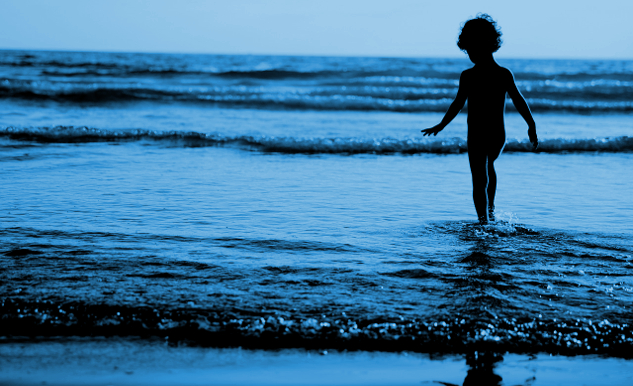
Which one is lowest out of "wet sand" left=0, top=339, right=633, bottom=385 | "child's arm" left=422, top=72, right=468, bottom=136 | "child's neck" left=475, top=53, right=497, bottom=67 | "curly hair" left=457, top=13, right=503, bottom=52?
"wet sand" left=0, top=339, right=633, bottom=385

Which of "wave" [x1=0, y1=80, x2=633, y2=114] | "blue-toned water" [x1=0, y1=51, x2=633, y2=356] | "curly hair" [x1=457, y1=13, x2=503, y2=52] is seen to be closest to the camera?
"blue-toned water" [x1=0, y1=51, x2=633, y2=356]

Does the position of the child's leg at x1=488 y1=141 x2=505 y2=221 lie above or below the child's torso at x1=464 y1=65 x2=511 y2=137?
below

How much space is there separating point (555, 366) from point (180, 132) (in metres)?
7.41

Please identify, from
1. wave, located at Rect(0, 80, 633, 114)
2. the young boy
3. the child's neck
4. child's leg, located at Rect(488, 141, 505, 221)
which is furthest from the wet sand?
wave, located at Rect(0, 80, 633, 114)

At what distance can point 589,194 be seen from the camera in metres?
5.43

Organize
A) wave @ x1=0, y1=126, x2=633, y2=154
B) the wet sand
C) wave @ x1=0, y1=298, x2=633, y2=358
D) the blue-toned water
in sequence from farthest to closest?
wave @ x1=0, y1=126, x2=633, y2=154
the blue-toned water
wave @ x1=0, y1=298, x2=633, y2=358
the wet sand

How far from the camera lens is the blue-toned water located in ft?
8.13

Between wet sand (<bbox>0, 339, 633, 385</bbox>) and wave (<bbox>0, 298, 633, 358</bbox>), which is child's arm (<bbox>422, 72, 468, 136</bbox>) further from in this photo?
wet sand (<bbox>0, 339, 633, 385</bbox>)

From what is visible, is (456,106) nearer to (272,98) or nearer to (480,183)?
(480,183)

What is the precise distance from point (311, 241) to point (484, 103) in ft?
5.51

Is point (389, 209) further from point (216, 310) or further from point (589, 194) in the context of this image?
point (216, 310)

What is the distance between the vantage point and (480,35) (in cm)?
436

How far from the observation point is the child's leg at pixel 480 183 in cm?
436

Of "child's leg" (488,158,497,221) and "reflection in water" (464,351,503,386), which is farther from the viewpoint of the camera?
"child's leg" (488,158,497,221)
